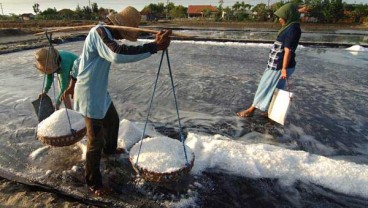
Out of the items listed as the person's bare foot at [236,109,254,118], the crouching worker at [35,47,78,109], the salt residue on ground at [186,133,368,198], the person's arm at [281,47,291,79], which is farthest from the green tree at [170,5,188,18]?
the salt residue on ground at [186,133,368,198]

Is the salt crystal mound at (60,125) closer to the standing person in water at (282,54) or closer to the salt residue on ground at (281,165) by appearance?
the salt residue on ground at (281,165)

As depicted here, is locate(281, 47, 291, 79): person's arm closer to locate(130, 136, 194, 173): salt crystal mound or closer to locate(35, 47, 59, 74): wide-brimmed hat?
locate(130, 136, 194, 173): salt crystal mound

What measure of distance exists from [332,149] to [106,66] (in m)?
2.95

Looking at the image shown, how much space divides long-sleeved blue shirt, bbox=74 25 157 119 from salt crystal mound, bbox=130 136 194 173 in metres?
0.50

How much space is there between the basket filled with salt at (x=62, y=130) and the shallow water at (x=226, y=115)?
0.37 m

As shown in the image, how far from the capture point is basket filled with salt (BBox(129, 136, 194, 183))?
2.29 metres

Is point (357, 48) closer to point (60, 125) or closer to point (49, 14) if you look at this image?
point (60, 125)

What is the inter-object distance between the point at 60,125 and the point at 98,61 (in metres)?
1.04

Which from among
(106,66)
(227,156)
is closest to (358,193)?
(227,156)

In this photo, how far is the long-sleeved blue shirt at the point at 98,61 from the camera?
6.71 feet

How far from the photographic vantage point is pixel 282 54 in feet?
13.2

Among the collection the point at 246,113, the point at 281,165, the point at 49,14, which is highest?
the point at 49,14

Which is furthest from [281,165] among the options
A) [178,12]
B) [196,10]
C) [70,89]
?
[196,10]

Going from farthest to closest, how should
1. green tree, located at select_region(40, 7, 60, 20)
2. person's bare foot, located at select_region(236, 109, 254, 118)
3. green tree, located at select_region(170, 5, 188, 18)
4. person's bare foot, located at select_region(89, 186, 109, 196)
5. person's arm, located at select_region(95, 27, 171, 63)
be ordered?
green tree, located at select_region(170, 5, 188, 18) → green tree, located at select_region(40, 7, 60, 20) → person's bare foot, located at select_region(236, 109, 254, 118) → person's bare foot, located at select_region(89, 186, 109, 196) → person's arm, located at select_region(95, 27, 171, 63)
